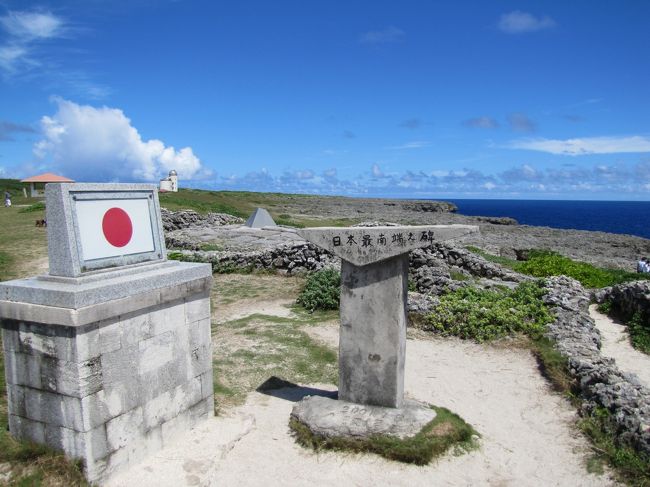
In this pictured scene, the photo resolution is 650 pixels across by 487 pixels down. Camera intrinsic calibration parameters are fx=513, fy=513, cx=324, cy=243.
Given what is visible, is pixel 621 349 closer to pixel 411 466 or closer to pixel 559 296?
pixel 559 296

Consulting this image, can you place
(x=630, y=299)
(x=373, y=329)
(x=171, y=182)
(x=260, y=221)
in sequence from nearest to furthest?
(x=373, y=329) → (x=630, y=299) → (x=260, y=221) → (x=171, y=182)

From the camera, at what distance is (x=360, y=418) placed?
6.97m

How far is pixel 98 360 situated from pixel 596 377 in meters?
7.34

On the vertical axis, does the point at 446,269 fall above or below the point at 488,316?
above

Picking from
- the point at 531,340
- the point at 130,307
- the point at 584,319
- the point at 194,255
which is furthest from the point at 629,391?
the point at 194,255

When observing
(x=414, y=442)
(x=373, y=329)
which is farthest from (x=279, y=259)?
(x=414, y=442)

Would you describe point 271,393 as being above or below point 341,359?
below

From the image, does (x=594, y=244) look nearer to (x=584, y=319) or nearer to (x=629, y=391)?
(x=584, y=319)

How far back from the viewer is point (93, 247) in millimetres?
5961

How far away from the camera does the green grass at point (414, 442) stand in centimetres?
652

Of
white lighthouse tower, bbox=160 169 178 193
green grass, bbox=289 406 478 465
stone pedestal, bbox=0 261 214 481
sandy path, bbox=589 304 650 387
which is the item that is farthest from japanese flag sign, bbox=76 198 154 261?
white lighthouse tower, bbox=160 169 178 193

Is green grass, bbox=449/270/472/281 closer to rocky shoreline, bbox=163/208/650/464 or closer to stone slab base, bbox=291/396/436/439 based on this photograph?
rocky shoreline, bbox=163/208/650/464

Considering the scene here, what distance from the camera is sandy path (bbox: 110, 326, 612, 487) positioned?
6219 mm

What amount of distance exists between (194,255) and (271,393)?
11.4 metres
